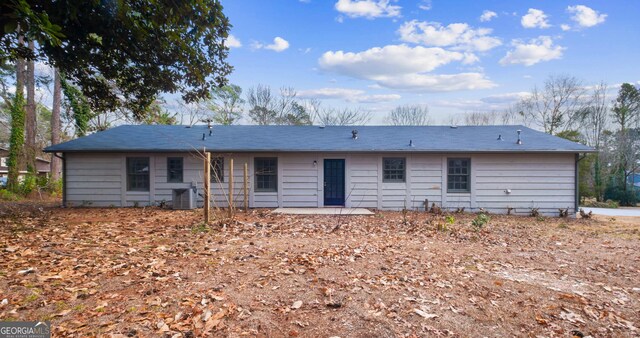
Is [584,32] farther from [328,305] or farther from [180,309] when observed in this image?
[180,309]

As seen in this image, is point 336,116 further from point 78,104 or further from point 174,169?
point 174,169

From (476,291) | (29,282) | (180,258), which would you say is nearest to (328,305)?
(476,291)

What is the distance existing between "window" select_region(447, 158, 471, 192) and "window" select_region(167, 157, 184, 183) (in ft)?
34.6

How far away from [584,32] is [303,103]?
76.0 ft

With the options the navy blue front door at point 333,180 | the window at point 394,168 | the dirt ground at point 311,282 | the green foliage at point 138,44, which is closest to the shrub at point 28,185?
the green foliage at point 138,44

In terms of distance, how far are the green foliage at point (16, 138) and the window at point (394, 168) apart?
60.8 ft

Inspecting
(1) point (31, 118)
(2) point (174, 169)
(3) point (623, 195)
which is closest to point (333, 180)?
(2) point (174, 169)

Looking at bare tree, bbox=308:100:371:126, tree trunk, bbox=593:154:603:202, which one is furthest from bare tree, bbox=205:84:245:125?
tree trunk, bbox=593:154:603:202

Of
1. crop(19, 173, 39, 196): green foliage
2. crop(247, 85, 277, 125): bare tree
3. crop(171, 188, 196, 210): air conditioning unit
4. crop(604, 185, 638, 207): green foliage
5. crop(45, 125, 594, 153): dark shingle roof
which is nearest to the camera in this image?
crop(171, 188, 196, 210): air conditioning unit

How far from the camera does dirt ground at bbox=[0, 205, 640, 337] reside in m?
3.05

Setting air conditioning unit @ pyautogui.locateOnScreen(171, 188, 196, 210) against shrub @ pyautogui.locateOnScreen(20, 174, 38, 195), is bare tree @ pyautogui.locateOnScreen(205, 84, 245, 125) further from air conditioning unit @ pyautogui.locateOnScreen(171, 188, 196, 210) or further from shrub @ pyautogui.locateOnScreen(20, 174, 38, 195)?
air conditioning unit @ pyautogui.locateOnScreen(171, 188, 196, 210)

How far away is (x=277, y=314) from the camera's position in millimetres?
3225

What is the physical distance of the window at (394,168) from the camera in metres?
12.2

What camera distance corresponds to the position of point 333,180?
1223cm
